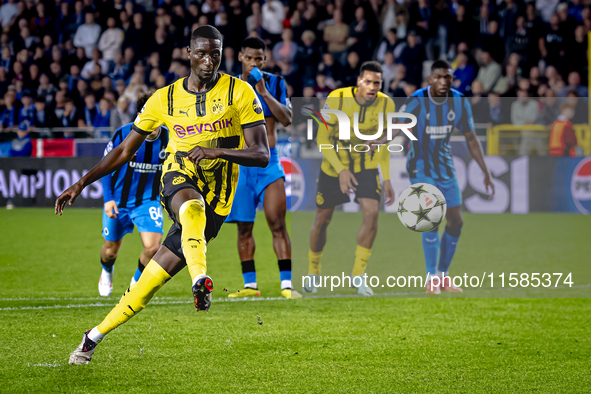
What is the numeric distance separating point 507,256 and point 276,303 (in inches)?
85.0

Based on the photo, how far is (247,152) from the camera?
3762 mm

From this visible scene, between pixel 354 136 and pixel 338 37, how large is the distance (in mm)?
9573

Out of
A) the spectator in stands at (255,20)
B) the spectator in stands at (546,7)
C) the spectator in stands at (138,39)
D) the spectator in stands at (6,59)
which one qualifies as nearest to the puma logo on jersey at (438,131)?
the spectator in stands at (546,7)

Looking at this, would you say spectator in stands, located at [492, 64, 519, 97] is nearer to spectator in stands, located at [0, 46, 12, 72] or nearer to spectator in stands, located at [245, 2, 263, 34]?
spectator in stands, located at [245, 2, 263, 34]

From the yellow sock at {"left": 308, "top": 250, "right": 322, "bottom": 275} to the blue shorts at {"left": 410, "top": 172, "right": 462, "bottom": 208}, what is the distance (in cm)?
100

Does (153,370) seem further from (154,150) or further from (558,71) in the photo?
(558,71)

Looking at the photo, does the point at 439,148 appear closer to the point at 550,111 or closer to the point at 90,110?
the point at 550,111

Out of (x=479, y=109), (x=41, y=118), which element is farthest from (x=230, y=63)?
(x=479, y=109)

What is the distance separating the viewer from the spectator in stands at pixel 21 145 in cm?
1330

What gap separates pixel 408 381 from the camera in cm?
349

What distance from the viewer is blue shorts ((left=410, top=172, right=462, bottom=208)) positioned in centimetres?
581

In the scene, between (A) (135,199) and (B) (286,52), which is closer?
(A) (135,199)

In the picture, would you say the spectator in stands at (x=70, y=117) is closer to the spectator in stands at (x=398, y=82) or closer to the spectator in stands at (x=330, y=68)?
the spectator in stands at (x=330, y=68)

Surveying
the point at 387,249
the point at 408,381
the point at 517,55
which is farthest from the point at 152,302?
the point at 517,55
